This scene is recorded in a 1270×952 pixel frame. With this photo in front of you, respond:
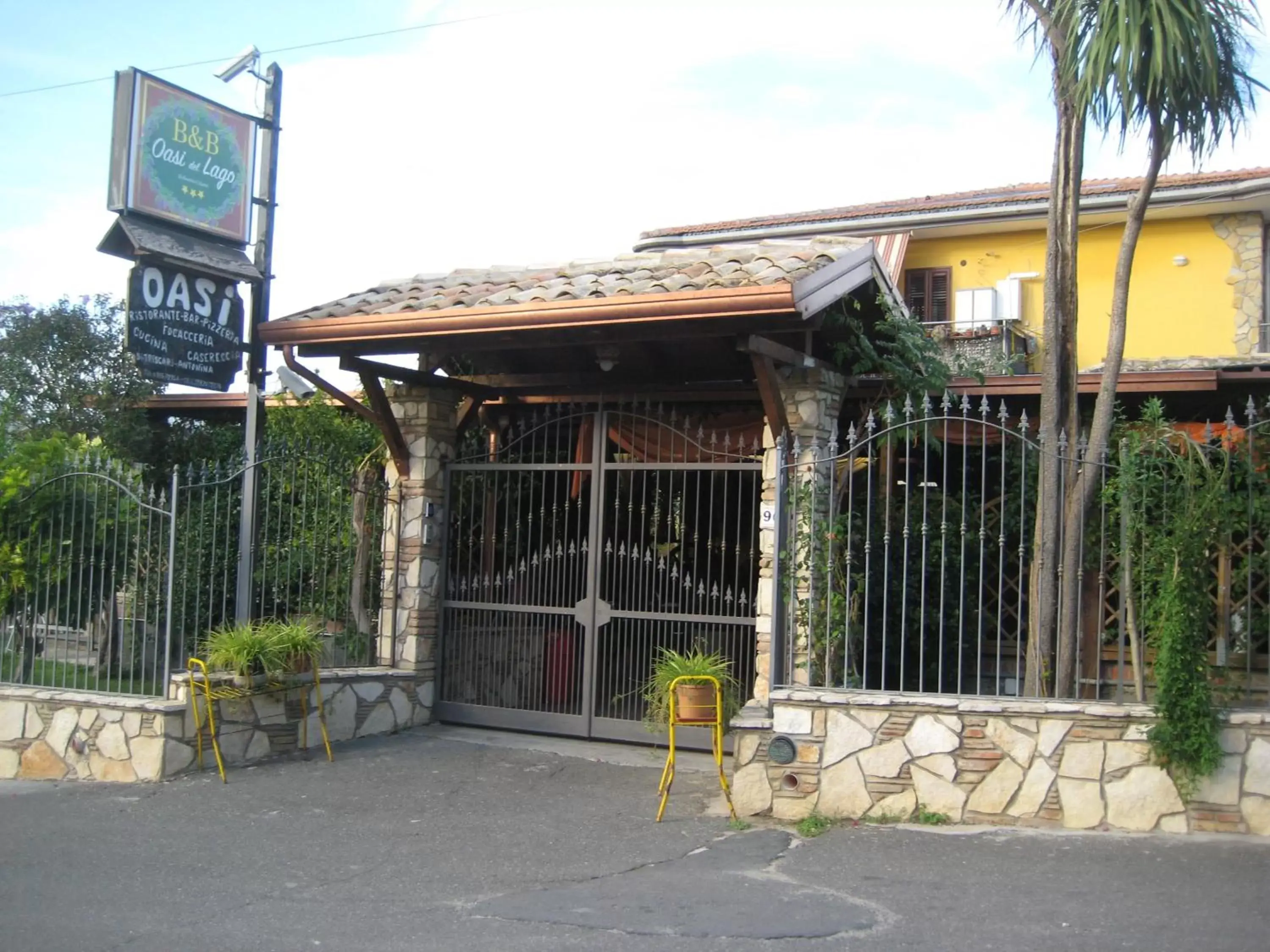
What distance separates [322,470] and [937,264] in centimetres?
1098

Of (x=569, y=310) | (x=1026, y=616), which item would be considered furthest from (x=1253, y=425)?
(x=569, y=310)

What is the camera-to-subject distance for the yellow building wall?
15.6 metres

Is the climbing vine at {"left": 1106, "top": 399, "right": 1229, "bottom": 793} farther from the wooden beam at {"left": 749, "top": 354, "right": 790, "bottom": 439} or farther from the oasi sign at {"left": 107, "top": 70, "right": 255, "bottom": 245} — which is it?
the oasi sign at {"left": 107, "top": 70, "right": 255, "bottom": 245}

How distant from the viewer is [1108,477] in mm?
7605

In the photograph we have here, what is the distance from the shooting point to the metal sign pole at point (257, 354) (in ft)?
29.1

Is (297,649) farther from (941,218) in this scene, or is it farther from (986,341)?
(941,218)

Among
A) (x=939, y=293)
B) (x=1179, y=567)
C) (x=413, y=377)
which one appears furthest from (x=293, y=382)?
(x=939, y=293)

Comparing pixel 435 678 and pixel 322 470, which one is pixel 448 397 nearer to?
pixel 322 470

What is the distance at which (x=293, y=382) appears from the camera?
974 centimetres

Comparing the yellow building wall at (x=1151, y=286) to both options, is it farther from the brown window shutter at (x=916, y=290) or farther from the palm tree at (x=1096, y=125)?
the palm tree at (x=1096, y=125)

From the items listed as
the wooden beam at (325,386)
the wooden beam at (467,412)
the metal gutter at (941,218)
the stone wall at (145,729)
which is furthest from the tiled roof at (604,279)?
the metal gutter at (941,218)

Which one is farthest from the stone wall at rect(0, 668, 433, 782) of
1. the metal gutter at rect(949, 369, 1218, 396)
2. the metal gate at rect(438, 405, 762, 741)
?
the metal gutter at rect(949, 369, 1218, 396)

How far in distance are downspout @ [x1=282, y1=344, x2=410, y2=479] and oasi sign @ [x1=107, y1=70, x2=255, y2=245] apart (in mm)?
1090

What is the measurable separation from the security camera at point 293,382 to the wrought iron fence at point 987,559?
165 inches
